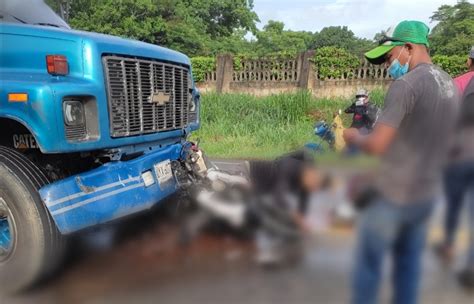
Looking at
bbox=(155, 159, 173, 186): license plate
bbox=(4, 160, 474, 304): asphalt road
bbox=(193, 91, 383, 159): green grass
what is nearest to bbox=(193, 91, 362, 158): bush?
bbox=(193, 91, 383, 159): green grass

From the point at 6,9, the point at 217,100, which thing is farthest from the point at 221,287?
the point at 217,100

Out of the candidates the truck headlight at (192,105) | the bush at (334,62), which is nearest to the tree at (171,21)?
the bush at (334,62)

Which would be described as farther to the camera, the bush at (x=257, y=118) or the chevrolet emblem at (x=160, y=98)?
the bush at (x=257, y=118)

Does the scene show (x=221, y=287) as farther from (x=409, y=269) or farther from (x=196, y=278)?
(x=409, y=269)

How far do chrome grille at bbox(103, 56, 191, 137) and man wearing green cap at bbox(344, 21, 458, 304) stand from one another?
6.69 ft

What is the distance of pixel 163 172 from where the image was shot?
3557mm

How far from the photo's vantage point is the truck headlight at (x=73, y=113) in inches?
115

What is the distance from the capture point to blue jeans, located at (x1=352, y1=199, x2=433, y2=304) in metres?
1.39

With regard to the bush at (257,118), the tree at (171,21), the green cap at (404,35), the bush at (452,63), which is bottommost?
the bush at (257,118)

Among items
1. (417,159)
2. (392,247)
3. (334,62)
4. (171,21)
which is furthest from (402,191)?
(171,21)

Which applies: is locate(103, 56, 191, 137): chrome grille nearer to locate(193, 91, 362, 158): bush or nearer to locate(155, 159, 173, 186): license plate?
locate(155, 159, 173, 186): license plate

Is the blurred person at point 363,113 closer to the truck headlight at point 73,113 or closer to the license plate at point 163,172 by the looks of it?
the license plate at point 163,172

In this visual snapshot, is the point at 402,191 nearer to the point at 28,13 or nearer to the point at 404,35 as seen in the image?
the point at 404,35

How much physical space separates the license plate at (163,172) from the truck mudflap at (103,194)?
3 centimetres
